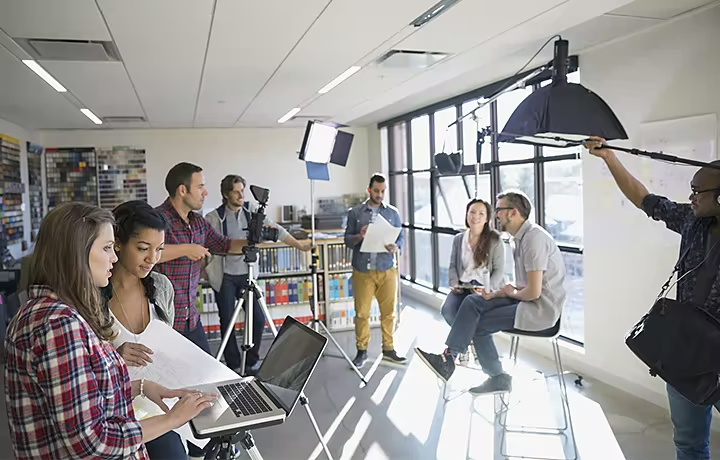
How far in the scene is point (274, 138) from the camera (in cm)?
852

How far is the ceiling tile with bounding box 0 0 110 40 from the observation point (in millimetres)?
2643

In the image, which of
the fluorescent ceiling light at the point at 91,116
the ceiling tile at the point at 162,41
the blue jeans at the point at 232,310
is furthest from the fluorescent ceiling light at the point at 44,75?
A: the blue jeans at the point at 232,310

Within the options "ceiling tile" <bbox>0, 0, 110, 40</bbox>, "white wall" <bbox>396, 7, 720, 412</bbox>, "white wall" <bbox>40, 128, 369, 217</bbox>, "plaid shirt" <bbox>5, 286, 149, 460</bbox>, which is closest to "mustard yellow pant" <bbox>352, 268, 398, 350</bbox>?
"white wall" <bbox>396, 7, 720, 412</bbox>

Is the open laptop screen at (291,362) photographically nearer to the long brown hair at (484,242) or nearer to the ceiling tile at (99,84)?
the long brown hair at (484,242)

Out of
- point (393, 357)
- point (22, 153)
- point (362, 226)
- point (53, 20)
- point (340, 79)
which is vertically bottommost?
point (393, 357)

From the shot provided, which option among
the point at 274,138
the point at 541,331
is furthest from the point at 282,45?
the point at 274,138

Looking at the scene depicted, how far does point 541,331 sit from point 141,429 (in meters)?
2.42

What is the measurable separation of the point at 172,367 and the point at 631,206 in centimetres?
319

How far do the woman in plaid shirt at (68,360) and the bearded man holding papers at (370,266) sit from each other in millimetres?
3187

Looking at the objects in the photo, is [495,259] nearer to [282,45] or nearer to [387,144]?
[282,45]

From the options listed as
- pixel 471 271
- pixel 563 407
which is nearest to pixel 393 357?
pixel 471 271

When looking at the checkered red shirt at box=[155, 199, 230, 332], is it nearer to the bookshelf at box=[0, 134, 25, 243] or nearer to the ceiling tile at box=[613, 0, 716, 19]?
the ceiling tile at box=[613, 0, 716, 19]

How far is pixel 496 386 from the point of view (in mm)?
3342

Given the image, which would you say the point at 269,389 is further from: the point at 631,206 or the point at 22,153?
the point at 22,153
